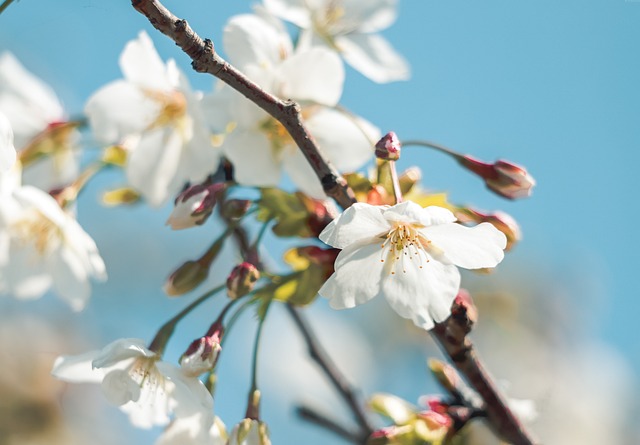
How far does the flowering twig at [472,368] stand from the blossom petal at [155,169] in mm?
622

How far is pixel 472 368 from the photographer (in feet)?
4.45

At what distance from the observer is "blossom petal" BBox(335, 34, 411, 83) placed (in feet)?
5.81

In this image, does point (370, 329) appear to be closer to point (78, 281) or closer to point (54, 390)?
point (54, 390)

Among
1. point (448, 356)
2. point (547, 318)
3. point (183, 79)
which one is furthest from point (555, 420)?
point (183, 79)

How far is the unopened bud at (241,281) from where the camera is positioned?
131 centimetres

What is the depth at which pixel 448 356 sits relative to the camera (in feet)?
4.43

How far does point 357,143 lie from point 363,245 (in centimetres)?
32

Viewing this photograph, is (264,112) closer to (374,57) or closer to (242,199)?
(242,199)

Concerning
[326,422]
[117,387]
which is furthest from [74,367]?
[326,422]

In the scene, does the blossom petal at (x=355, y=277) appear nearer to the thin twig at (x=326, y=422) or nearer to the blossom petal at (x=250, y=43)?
the blossom petal at (x=250, y=43)

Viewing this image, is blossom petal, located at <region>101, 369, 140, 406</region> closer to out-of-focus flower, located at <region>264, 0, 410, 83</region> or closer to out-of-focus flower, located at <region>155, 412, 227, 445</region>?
out-of-focus flower, located at <region>155, 412, 227, 445</region>

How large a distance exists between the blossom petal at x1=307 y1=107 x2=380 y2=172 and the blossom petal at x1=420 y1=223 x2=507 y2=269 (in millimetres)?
307

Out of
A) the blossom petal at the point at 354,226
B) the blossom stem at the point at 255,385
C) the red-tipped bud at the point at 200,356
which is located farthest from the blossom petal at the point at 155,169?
the blossom petal at the point at 354,226

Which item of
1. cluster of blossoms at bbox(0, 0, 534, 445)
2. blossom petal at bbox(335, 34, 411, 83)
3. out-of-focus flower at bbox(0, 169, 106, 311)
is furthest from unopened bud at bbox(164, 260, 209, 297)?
blossom petal at bbox(335, 34, 411, 83)
